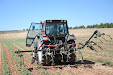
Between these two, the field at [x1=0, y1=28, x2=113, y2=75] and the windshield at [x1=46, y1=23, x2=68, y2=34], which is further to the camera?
the windshield at [x1=46, y1=23, x2=68, y2=34]

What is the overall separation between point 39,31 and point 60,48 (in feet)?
6.62

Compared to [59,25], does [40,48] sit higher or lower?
lower

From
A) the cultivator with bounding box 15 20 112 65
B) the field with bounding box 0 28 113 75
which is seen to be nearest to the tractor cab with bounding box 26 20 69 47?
the cultivator with bounding box 15 20 112 65

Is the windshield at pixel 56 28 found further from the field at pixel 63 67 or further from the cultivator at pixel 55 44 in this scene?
the field at pixel 63 67

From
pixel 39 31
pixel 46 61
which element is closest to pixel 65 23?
pixel 39 31

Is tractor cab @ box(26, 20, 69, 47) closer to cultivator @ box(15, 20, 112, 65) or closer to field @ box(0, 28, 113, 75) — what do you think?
cultivator @ box(15, 20, 112, 65)

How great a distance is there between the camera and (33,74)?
5840 millimetres

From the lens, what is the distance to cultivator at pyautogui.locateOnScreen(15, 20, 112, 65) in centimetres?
690

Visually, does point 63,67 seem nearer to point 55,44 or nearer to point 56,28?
point 55,44

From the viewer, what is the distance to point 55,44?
718cm

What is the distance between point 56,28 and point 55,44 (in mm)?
989

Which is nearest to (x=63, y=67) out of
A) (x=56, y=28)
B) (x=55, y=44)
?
(x=55, y=44)

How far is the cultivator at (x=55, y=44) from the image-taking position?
6.90 metres

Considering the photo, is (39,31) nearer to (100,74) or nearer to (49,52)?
(49,52)
